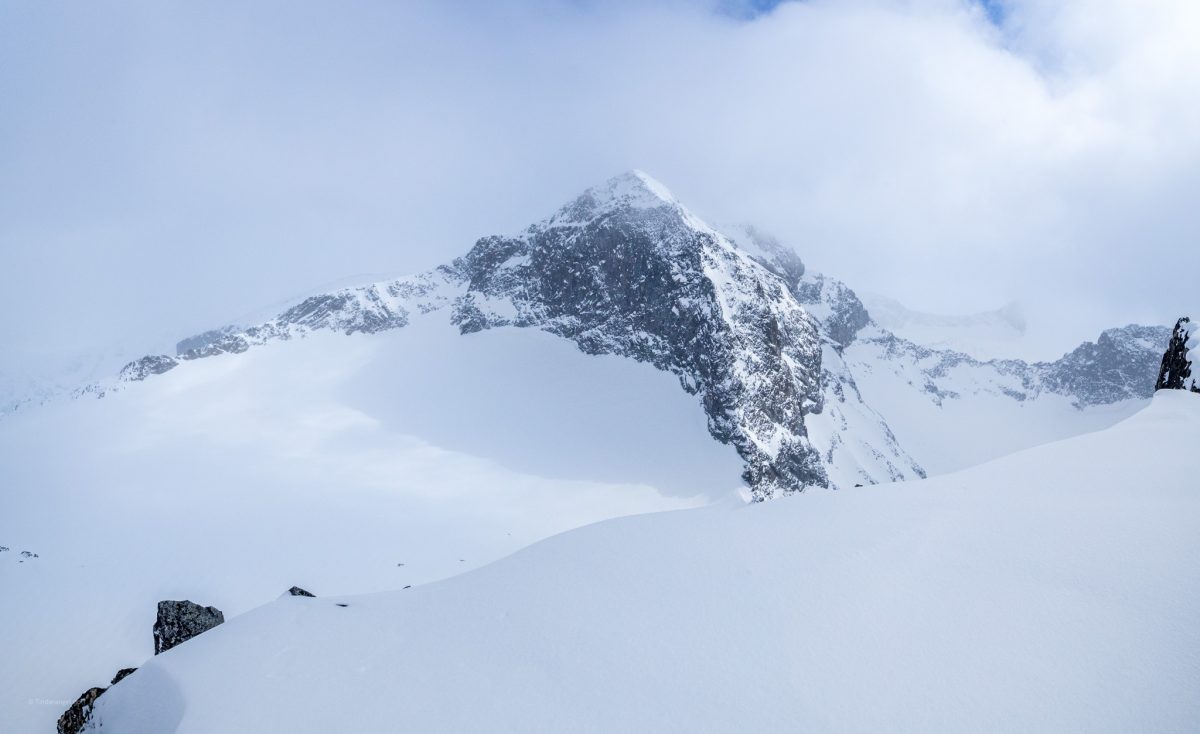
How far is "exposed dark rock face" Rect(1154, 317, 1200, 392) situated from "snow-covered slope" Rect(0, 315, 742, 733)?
38852mm

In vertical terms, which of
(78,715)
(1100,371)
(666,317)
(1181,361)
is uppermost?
(1100,371)

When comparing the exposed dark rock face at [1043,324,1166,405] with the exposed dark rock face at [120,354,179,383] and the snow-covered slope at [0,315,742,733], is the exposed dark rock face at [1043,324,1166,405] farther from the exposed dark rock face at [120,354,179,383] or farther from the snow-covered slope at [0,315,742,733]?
the exposed dark rock face at [120,354,179,383]

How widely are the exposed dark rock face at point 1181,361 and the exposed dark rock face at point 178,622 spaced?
23.9 metres

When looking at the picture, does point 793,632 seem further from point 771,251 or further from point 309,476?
point 771,251

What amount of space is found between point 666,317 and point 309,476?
2022 inches

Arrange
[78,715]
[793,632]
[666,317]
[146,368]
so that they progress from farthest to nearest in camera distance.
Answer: [666,317], [146,368], [78,715], [793,632]

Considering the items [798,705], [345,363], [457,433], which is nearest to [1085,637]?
[798,705]

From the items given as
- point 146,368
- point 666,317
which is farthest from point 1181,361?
point 146,368

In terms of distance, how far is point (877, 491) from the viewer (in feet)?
29.9

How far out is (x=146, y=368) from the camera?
2945 inches

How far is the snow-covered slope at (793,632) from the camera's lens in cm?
483

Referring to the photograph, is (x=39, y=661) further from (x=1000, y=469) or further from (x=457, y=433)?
(x=1000, y=469)

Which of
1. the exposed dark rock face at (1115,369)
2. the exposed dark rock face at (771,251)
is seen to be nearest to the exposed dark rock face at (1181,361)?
the exposed dark rock face at (771,251)

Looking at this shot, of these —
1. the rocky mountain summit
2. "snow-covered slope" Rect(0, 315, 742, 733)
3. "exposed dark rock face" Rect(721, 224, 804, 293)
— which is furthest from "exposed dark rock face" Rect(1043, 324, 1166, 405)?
"snow-covered slope" Rect(0, 315, 742, 733)
